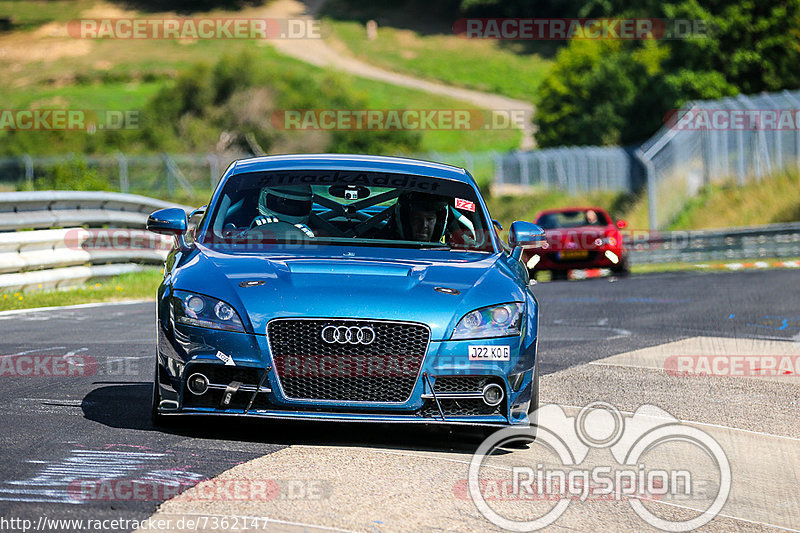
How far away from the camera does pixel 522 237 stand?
8109mm

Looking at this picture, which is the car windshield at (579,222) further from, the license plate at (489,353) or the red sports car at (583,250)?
the license plate at (489,353)

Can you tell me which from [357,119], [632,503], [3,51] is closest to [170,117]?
[357,119]

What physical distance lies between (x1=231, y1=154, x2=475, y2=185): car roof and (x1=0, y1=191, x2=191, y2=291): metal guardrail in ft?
23.2

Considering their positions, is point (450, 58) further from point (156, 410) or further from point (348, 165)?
point (156, 410)

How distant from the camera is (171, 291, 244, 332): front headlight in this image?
643 cm

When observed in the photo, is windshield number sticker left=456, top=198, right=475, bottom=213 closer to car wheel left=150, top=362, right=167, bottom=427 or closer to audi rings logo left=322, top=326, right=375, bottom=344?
audi rings logo left=322, top=326, right=375, bottom=344

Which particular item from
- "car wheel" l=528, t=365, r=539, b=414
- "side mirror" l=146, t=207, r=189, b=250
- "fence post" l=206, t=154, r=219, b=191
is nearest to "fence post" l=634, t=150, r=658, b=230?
"fence post" l=206, t=154, r=219, b=191

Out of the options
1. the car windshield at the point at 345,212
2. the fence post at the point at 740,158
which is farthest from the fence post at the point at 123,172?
the car windshield at the point at 345,212

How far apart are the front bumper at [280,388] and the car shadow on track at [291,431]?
0.66ft

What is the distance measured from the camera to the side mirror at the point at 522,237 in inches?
319

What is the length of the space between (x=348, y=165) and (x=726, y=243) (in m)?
21.7

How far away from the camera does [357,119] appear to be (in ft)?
231

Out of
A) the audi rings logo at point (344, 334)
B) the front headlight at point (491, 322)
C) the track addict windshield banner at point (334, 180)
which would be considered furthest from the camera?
the track addict windshield banner at point (334, 180)

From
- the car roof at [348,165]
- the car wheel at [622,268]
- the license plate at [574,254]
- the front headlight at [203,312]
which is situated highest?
the car roof at [348,165]
